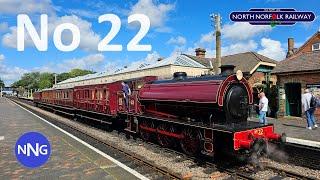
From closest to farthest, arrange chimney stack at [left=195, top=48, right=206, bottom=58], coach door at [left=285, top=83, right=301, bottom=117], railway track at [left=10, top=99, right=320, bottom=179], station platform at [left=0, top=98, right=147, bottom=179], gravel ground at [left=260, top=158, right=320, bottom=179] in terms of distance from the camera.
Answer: railway track at [left=10, top=99, right=320, bottom=179] → gravel ground at [left=260, top=158, right=320, bottom=179] → station platform at [left=0, top=98, right=147, bottom=179] → coach door at [left=285, top=83, right=301, bottom=117] → chimney stack at [left=195, top=48, right=206, bottom=58]

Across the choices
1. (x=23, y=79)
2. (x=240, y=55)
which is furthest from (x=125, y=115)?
(x=23, y=79)

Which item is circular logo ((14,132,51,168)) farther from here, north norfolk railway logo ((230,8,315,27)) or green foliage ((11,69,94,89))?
green foliage ((11,69,94,89))

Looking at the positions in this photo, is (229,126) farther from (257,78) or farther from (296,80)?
(257,78)

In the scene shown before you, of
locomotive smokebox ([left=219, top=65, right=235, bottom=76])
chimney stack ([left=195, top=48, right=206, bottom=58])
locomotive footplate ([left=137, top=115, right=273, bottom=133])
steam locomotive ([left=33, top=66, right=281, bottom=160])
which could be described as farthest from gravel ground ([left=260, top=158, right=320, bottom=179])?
chimney stack ([left=195, top=48, right=206, bottom=58])

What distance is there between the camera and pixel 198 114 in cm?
1114

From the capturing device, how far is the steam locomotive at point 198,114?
9.70 m

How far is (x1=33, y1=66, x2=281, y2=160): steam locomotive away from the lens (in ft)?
31.8

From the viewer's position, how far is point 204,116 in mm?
10898

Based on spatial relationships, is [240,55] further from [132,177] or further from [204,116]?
[132,177]

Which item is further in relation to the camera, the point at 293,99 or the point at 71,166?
the point at 293,99

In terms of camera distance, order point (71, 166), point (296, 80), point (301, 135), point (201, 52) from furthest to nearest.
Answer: point (201, 52), point (296, 80), point (301, 135), point (71, 166)

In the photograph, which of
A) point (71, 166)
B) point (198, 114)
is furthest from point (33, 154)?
point (198, 114)

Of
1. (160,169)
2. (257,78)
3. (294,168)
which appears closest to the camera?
(160,169)

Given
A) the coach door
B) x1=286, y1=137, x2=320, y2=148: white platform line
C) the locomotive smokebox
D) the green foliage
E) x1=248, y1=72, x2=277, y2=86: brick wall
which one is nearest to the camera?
the locomotive smokebox
